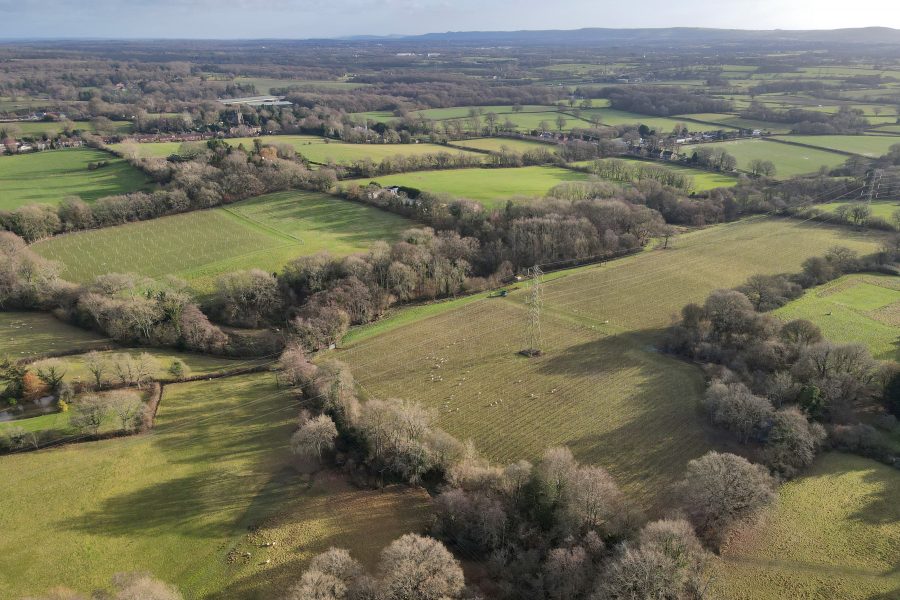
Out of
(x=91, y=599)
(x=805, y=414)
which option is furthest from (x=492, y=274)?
(x=91, y=599)

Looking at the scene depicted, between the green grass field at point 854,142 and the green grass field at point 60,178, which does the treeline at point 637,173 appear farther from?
the green grass field at point 60,178

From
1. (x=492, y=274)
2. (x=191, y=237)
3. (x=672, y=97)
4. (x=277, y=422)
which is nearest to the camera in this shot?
(x=277, y=422)

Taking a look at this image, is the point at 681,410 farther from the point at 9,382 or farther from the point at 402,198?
the point at 402,198

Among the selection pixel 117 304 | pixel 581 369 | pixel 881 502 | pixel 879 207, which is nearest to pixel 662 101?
pixel 879 207

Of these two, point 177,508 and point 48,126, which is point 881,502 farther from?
point 48,126

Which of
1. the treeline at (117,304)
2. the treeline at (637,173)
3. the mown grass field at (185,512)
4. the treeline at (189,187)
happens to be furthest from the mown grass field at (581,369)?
the treeline at (189,187)

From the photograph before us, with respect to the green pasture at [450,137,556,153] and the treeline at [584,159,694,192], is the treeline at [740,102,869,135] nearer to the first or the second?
the treeline at [584,159,694,192]

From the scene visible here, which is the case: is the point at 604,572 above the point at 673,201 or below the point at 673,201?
below
